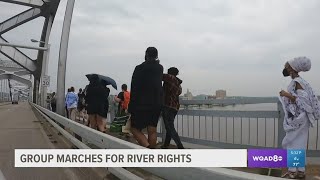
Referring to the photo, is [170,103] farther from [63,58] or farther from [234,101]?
[63,58]

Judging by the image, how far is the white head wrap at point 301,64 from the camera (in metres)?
5.35

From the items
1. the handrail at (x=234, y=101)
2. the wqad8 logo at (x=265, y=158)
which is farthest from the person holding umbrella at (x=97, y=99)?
the wqad8 logo at (x=265, y=158)

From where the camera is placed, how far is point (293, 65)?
17.9ft

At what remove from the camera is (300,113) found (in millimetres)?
5371

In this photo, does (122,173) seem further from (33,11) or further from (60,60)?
(33,11)

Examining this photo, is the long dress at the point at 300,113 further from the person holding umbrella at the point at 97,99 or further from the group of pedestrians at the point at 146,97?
the person holding umbrella at the point at 97,99

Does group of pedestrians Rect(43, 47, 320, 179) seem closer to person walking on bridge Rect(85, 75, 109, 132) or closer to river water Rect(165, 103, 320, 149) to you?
river water Rect(165, 103, 320, 149)

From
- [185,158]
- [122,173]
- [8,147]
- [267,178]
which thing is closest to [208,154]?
[185,158]

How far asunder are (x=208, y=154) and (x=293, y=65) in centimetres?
236

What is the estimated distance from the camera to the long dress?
534 cm

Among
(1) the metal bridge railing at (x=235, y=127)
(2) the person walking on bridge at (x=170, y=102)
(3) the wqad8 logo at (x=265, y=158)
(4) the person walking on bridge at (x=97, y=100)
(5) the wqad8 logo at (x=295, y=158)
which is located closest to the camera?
(3) the wqad8 logo at (x=265, y=158)

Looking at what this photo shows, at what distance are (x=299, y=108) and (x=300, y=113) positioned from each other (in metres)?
0.07

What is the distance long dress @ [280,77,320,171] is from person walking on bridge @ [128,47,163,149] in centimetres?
186

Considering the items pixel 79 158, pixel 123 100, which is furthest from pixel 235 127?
pixel 123 100
